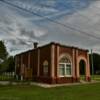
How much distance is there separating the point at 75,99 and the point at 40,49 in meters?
18.1

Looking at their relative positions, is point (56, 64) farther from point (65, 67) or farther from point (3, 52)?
point (3, 52)

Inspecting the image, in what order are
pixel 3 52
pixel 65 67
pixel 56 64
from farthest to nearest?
pixel 3 52, pixel 65 67, pixel 56 64

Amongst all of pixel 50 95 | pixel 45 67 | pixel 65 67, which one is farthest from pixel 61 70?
pixel 50 95

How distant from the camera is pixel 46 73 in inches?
1221

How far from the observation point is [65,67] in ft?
103

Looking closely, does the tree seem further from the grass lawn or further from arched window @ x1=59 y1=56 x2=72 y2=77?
the grass lawn

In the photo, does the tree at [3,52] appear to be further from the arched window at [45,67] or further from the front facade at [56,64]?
the arched window at [45,67]

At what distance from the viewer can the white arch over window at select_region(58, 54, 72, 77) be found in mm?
30875

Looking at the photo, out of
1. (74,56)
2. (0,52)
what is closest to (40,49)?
(74,56)

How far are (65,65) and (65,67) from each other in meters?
0.27

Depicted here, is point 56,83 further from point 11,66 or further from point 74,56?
point 11,66

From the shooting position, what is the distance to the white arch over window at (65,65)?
30.9m

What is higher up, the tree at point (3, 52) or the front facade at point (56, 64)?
the tree at point (3, 52)

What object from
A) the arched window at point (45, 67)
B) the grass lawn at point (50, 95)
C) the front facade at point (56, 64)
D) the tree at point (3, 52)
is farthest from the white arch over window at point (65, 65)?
the tree at point (3, 52)
